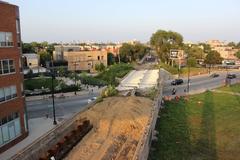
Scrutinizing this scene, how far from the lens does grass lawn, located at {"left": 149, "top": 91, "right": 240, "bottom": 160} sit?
2407 centimetres

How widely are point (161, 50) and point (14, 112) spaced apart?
75979 millimetres

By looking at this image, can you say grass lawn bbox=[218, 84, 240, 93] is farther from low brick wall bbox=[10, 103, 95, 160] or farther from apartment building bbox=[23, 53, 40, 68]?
apartment building bbox=[23, 53, 40, 68]

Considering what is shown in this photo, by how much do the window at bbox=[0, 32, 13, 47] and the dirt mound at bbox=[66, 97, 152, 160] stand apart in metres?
9.17

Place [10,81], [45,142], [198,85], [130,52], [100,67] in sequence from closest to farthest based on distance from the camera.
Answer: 1. [45,142]
2. [10,81]
3. [198,85]
4. [100,67]
5. [130,52]

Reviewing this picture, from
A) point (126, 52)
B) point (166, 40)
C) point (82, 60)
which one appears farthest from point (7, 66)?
point (126, 52)

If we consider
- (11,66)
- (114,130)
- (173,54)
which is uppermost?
(11,66)

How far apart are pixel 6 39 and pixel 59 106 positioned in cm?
1900

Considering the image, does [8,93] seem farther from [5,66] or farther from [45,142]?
[45,142]

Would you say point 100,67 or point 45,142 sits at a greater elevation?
point 45,142

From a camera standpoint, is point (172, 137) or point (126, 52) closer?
point (172, 137)

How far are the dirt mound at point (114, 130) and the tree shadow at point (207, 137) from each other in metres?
4.81

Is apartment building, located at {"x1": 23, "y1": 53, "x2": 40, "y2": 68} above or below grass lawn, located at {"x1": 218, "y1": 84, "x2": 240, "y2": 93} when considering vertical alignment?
above

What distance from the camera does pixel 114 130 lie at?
2492cm

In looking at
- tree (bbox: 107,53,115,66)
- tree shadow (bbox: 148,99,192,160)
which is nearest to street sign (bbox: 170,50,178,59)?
tree (bbox: 107,53,115,66)
